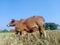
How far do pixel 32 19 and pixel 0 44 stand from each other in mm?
4266

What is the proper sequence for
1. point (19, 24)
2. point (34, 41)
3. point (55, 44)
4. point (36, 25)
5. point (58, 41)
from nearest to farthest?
point (34, 41)
point (55, 44)
point (58, 41)
point (36, 25)
point (19, 24)

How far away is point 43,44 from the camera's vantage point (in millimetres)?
3818

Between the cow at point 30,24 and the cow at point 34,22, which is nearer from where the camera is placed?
the cow at point 30,24

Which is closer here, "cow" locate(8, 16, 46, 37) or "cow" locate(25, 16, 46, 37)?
"cow" locate(8, 16, 46, 37)

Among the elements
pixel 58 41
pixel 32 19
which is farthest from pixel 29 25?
pixel 58 41

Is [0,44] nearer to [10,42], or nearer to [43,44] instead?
[10,42]

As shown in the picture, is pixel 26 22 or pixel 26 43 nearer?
pixel 26 43

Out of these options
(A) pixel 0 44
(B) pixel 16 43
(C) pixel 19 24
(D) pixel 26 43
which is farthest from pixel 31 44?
(C) pixel 19 24

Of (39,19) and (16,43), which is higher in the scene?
(39,19)

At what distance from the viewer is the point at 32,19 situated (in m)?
7.96

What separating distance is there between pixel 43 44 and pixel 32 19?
4.18 m

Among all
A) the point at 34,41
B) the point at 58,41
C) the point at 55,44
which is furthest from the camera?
the point at 58,41

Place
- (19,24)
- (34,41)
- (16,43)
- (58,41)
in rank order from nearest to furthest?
1. (16,43)
2. (34,41)
3. (58,41)
4. (19,24)

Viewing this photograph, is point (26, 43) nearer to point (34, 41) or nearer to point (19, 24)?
point (34, 41)
